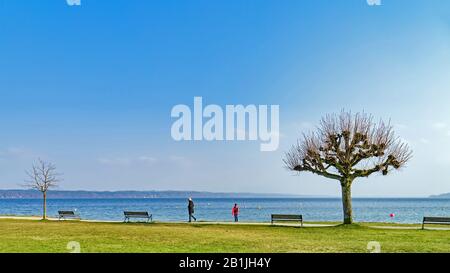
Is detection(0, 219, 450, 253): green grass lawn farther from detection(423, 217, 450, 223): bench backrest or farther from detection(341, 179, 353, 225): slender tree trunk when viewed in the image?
detection(341, 179, 353, 225): slender tree trunk

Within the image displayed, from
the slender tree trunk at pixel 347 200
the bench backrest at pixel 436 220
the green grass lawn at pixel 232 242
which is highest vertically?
the slender tree trunk at pixel 347 200

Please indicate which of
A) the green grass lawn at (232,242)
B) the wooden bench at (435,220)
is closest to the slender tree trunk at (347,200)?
the wooden bench at (435,220)

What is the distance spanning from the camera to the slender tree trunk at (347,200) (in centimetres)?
3193

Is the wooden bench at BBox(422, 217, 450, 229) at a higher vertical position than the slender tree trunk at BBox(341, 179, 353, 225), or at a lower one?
lower

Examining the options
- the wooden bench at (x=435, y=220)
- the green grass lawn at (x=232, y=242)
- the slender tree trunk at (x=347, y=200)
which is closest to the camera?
the green grass lawn at (x=232, y=242)

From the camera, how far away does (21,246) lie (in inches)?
746

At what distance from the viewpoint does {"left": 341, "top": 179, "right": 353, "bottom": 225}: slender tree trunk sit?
31.9 metres

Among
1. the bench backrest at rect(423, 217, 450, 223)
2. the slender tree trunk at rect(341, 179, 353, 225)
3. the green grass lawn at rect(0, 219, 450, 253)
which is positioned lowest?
the green grass lawn at rect(0, 219, 450, 253)

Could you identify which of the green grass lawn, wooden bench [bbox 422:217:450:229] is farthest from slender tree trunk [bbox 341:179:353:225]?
the green grass lawn

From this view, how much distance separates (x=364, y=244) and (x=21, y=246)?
12617mm

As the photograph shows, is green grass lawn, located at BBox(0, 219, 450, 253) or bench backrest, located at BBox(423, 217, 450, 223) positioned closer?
green grass lawn, located at BBox(0, 219, 450, 253)

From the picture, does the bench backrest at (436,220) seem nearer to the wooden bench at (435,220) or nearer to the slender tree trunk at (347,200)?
the wooden bench at (435,220)
